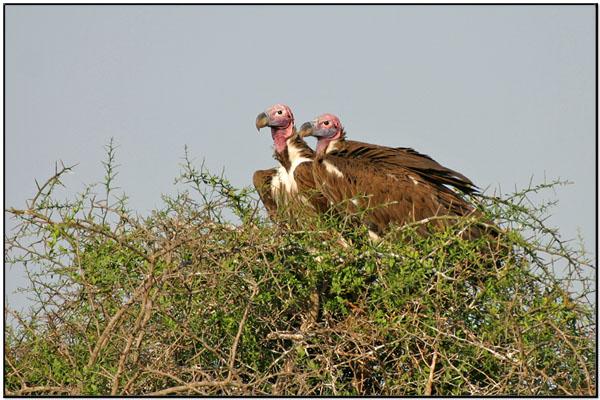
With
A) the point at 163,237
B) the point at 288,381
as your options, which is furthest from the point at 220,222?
the point at 288,381

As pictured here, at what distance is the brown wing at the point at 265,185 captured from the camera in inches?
406

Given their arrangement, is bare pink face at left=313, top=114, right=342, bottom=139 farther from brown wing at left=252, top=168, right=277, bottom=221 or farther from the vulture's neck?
brown wing at left=252, top=168, right=277, bottom=221

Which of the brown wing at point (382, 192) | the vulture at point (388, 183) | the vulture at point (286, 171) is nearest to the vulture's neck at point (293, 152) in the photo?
the vulture at point (286, 171)

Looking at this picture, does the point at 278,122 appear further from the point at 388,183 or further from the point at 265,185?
the point at 388,183

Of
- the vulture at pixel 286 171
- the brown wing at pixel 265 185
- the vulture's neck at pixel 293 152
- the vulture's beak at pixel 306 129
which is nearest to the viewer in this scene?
the vulture at pixel 286 171

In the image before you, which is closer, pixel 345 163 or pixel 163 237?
pixel 163 237

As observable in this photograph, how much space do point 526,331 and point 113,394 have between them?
2571 mm

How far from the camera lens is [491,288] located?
26.8 ft

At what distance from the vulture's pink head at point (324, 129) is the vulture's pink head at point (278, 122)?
204 millimetres

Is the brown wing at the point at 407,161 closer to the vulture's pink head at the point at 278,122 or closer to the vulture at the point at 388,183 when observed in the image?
the vulture at the point at 388,183

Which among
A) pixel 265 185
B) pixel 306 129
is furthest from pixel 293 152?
pixel 265 185

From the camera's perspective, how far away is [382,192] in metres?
10.2

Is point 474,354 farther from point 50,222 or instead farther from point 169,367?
point 50,222

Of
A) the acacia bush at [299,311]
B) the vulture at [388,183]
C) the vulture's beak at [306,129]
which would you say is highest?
the vulture's beak at [306,129]
